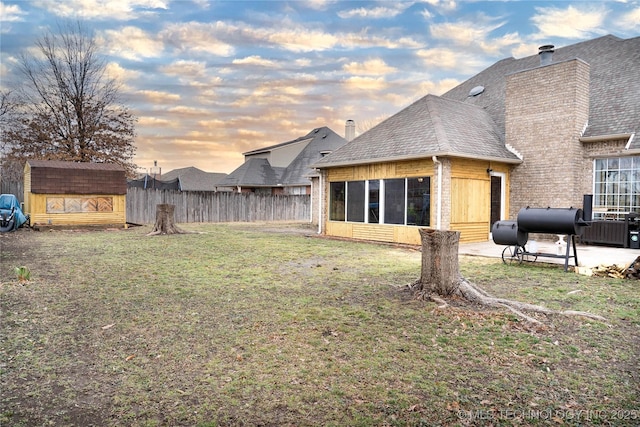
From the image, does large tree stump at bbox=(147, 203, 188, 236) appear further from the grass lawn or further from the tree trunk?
the tree trunk

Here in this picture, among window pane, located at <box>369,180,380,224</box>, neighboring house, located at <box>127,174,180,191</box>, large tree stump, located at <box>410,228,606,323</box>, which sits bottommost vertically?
large tree stump, located at <box>410,228,606,323</box>

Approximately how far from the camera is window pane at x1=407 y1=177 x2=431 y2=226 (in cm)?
1202

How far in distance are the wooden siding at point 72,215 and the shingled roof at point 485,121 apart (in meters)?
10.2

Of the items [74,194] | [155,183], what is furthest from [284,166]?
[74,194]

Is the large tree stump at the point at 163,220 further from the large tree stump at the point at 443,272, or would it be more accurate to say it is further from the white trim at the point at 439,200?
the large tree stump at the point at 443,272

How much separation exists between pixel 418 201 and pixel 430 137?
203cm

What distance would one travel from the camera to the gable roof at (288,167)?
106 ft

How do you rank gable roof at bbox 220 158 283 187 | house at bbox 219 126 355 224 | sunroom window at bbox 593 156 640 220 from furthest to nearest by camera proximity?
gable roof at bbox 220 158 283 187
house at bbox 219 126 355 224
sunroom window at bbox 593 156 640 220

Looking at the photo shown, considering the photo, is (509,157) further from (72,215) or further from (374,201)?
(72,215)

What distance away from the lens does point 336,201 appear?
15.5 meters

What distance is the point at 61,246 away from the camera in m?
11.5

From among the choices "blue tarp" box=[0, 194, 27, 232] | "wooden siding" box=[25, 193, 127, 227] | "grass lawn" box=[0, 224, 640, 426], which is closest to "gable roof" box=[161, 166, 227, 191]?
"wooden siding" box=[25, 193, 127, 227]

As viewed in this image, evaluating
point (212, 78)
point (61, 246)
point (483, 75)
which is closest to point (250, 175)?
point (212, 78)

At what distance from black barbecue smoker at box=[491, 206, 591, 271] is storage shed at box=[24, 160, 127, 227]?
1665 cm
